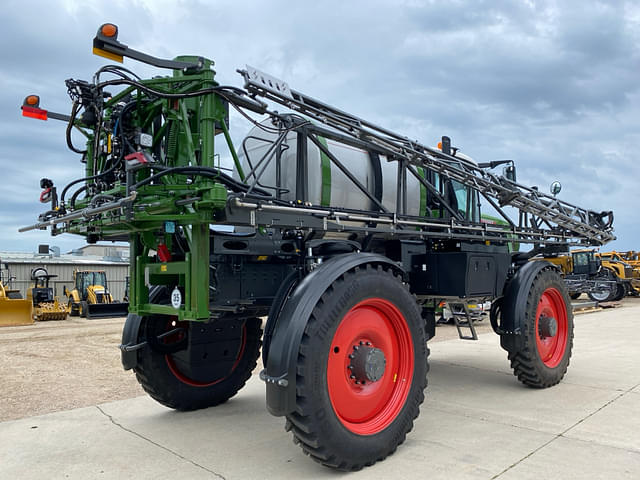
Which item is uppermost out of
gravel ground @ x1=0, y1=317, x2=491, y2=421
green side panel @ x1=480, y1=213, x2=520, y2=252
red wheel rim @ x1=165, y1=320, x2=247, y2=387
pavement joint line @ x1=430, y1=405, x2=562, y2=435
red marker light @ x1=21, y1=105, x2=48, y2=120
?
red marker light @ x1=21, y1=105, x2=48, y2=120

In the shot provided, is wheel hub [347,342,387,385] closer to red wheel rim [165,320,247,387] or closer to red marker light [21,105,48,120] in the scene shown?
red wheel rim [165,320,247,387]

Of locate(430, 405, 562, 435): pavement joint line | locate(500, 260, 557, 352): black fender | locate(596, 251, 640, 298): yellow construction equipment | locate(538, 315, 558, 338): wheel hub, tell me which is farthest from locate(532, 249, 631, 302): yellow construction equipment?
locate(430, 405, 562, 435): pavement joint line

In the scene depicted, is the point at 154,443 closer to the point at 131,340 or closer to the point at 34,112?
the point at 131,340

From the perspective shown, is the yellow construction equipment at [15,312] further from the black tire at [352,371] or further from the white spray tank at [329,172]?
the black tire at [352,371]

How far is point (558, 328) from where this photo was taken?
22.2ft

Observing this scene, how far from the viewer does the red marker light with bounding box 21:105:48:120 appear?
4629 mm

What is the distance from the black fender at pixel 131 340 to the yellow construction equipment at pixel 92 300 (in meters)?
14.7

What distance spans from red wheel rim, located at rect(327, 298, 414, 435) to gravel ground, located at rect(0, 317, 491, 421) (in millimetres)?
3814

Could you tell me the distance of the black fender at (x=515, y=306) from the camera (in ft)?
19.4

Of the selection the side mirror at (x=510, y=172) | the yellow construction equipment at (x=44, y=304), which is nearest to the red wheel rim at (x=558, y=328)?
the side mirror at (x=510, y=172)

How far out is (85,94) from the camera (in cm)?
439

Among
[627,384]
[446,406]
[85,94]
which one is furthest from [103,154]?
[627,384]

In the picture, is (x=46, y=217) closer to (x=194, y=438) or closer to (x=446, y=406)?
(x=194, y=438)

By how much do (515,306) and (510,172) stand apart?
171 centimetres
